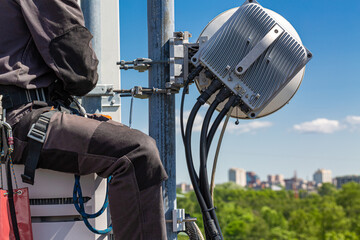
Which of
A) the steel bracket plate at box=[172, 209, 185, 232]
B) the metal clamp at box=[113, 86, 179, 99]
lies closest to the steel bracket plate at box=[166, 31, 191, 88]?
the metal clamp at box=[113, 86, 179, 99]

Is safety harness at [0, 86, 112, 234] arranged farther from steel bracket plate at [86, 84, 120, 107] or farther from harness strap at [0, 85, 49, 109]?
steel bracket plate at [86, 84, 120, 107]

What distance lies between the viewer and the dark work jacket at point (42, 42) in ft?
8.56

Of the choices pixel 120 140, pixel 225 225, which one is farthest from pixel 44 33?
pixel 225 225

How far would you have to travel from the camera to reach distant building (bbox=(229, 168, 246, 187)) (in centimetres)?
13800

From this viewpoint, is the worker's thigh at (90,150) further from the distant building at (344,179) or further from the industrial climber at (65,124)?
the distant building at (344,179)

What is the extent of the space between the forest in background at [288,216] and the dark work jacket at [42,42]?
53.2 meters

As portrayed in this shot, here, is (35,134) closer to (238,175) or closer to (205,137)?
(205,137)

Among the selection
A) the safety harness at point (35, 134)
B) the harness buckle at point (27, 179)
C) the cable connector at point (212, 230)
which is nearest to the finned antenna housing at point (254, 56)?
the cable connector at point (212, 230)

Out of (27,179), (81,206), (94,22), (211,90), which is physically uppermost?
(94,22)

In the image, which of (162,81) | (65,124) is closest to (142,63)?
(162,81)

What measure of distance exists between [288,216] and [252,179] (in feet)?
240

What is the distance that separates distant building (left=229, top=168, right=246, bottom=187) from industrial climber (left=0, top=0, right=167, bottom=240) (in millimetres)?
135972

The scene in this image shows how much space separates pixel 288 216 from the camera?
74.8 metres

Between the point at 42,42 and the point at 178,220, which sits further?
the point at 178,220
